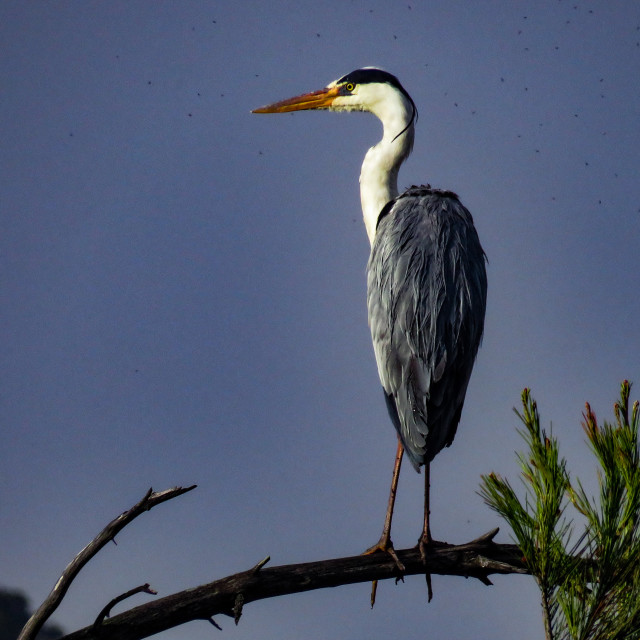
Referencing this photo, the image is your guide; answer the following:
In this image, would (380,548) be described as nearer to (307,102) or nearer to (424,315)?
(424,315)

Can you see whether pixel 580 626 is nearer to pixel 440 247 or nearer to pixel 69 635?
pixel 69 635

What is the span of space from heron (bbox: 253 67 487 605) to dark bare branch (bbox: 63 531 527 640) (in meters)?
0.13

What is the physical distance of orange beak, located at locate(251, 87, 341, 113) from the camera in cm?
606

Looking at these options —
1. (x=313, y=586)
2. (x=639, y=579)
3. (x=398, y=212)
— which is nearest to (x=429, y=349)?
(x=398, y=212)

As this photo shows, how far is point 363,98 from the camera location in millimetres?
5875

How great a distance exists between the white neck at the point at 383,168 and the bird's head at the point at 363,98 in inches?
1.5

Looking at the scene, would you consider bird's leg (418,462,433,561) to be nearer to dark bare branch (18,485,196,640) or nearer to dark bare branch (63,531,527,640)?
dark bare branch (63,531,527,640)

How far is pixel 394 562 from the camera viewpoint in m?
3.52

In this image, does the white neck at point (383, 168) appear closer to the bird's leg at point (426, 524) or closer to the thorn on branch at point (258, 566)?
the bird's leg at point (426, 524)

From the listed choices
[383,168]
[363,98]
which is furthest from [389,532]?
[363,98]

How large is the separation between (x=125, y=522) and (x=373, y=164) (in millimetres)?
3125

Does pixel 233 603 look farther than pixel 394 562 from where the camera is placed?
No

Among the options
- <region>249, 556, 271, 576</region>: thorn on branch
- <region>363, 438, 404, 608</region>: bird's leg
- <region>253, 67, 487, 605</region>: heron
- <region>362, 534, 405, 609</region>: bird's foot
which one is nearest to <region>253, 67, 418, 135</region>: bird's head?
<region>253, 67, 487, 605</region>: heron

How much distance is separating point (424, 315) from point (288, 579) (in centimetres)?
153
